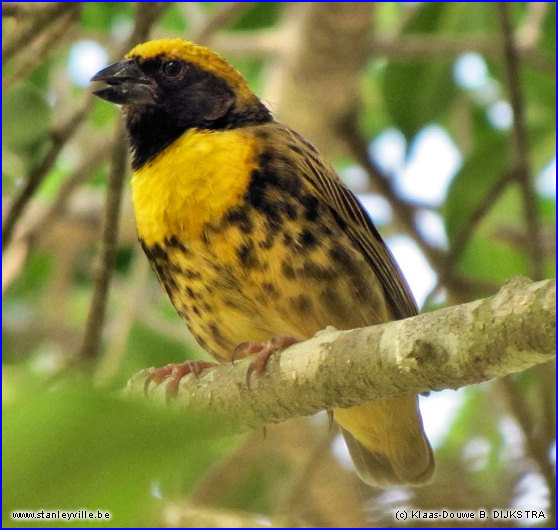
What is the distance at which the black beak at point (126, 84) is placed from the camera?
355 cm

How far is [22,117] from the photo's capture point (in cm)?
348

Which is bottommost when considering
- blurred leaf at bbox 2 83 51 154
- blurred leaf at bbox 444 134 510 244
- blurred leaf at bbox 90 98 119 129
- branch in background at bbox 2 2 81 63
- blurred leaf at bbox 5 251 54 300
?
blurred leaf at bbox 5 251 54 300

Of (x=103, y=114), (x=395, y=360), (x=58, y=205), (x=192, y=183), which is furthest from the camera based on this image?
(x=103, y=114)

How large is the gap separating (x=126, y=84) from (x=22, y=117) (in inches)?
16.5

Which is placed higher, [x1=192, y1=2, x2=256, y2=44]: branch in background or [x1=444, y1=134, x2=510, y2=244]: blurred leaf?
[x1=192, y1=2, x2=256, y2=44]: branch in background

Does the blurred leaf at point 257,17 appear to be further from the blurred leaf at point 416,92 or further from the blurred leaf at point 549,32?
the blurred leaf at point 549,32

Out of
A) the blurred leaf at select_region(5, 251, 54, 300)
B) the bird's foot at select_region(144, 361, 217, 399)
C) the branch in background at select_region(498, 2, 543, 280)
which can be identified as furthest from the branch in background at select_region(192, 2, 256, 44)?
the bird's foot at select_region(144, 361, 217, 399)

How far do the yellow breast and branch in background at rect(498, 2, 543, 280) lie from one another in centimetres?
114

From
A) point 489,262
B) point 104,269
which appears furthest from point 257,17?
point 104,269

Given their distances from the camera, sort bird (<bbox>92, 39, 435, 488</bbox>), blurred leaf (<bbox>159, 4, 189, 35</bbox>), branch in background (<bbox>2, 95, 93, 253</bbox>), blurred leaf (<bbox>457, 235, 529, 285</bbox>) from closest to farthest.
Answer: bird (<bbox>92, 39, 435, 488</bbox>)
branch in background (<bbox>2, 95, 93, 253</bbox>)
blurred leaf (<bbox>457, 235, 529, 285</bbox>)
blurred leaf (<bbox>159, 4, 189, 35</bbox>)

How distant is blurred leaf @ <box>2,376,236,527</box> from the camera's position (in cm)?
73

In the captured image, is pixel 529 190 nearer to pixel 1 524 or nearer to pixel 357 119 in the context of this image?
pixel 357 119

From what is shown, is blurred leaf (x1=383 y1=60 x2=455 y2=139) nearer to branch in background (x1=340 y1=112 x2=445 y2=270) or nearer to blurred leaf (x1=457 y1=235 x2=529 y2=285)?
branch in background (x1=340 y1=112 x2=445 y2=270)

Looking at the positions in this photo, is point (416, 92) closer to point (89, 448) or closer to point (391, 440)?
point (391, 440)
